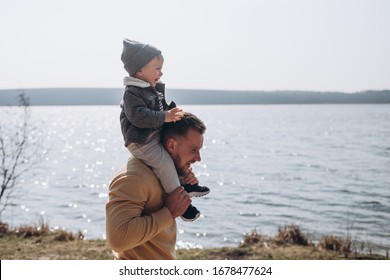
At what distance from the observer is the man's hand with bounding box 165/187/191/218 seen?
7.59 feet

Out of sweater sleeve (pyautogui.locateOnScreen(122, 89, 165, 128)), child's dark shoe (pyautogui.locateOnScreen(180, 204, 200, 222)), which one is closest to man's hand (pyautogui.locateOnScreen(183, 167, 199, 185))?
child's dark shoe (pyautogui.locateOnScreen(180, 204, 200, 222))

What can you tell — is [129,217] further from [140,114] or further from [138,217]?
[140,114]

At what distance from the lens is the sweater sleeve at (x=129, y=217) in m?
2.17

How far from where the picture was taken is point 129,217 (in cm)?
219

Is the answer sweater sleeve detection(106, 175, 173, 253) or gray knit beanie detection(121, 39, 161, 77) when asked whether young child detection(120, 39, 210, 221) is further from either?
sweater sleeve detection(106, 175, 173, 253)

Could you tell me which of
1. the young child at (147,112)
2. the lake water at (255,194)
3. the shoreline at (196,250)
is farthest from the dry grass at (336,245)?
the young child at (147,112)

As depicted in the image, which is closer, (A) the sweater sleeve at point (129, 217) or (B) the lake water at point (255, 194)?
(A) the sweater sleeve at point (129, 217)

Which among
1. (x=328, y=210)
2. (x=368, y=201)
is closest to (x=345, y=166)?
(x=368, y=201)

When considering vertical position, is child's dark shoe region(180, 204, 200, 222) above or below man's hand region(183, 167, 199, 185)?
below

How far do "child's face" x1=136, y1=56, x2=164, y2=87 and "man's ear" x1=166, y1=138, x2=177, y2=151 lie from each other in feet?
0.93

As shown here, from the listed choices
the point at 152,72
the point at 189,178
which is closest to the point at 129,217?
the point at 189,178

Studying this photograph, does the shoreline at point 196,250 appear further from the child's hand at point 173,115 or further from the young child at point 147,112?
the child's hand at point 173,115

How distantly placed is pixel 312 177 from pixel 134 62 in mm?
22068
